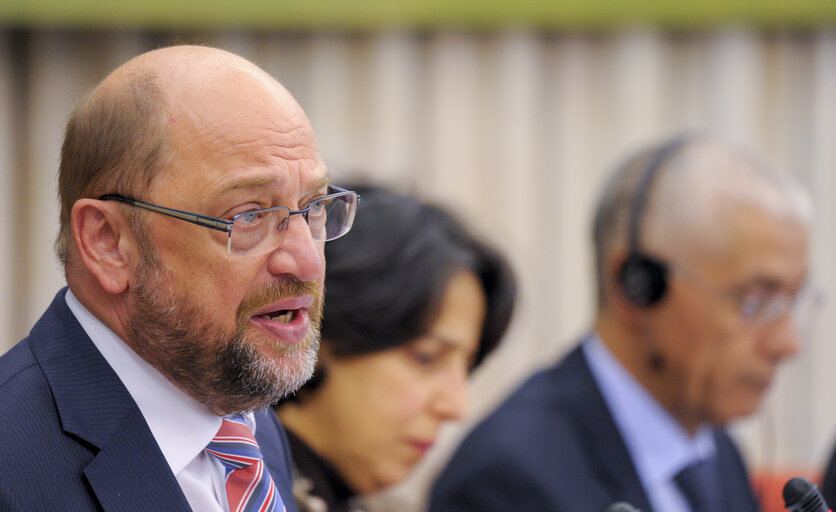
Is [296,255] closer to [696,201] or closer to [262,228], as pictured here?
[262,228]

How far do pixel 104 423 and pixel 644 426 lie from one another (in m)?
1.48

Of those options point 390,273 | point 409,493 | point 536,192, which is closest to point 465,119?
point 536,192

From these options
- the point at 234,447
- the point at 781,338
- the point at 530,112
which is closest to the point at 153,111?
the point at 234,447

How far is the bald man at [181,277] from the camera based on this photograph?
3.25 feet

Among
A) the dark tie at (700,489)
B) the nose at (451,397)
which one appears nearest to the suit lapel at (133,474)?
the nose at (451,397)

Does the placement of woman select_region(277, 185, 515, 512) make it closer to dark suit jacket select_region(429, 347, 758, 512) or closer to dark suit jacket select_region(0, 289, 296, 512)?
dark suit jacket select_region(429, 347, 758, 512)

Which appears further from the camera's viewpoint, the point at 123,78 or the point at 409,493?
the point at 409,493

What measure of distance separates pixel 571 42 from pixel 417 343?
2.27 m

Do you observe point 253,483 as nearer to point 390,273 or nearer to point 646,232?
point 390,273

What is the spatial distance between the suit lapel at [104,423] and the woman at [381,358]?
2.57 ft

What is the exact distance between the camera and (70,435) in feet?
3.08

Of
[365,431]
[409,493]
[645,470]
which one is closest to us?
[365,431]

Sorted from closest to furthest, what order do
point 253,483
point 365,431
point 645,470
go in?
point 253,483, point 365,431, point 645,470

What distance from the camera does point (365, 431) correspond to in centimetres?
180
